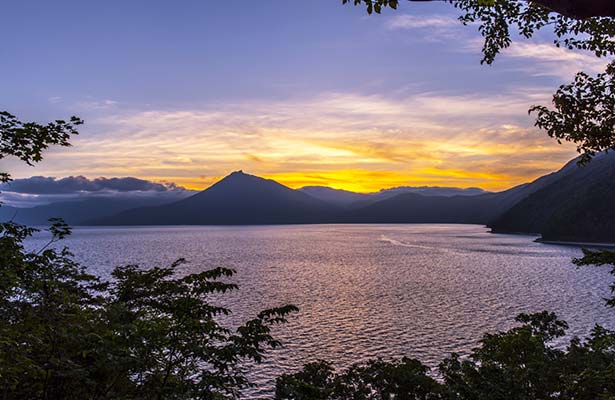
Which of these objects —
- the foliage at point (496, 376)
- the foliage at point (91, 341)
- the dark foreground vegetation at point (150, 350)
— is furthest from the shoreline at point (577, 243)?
the foliage at point (91, 341)

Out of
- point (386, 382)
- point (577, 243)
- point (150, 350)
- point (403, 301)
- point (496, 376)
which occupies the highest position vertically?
point (150, 350)

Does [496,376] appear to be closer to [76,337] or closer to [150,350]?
[150,350]

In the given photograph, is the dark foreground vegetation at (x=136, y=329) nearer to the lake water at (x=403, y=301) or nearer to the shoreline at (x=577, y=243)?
the lake water at (x=403, y=301)

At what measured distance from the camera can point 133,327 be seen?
42.2 ft

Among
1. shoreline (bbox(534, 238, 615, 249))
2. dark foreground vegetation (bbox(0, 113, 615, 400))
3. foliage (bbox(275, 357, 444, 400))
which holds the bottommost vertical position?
shoreline (bbox(534, 238, 615, 249))

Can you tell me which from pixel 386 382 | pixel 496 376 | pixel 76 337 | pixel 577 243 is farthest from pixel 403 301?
pixel 577 243

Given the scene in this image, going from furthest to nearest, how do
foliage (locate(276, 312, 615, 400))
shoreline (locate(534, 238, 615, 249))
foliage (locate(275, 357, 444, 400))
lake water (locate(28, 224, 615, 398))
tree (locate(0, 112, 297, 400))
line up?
shoreline (locate(534, 238, 615, 249)), lake water (locate(28, 224, 615, 398)), foliage (locate(275, 357, 444, 400)), foliage (locate(276, 312, 615, 400)), tree (locate(0, 112, 297, 400))

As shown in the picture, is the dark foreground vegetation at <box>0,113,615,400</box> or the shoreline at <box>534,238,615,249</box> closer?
the dark foreground vegetation at <box>0,113,615,400</box>

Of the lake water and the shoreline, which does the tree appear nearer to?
the lake water

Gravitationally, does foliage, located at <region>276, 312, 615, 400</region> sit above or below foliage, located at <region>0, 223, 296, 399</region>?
below

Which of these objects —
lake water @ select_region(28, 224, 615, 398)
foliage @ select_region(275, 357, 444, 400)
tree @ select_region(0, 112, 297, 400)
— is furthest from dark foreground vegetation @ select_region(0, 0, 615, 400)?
lake water @ select_region(28, 224, 615, 398)

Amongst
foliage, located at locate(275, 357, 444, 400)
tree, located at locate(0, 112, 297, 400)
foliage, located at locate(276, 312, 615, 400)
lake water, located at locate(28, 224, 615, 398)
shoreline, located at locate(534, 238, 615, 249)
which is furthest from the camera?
shoreline, located at locate(534, 238, 615, 249)

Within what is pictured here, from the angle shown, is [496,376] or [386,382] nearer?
[496,376]

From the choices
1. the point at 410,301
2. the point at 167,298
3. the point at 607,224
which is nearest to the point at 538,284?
the point at 410,301
